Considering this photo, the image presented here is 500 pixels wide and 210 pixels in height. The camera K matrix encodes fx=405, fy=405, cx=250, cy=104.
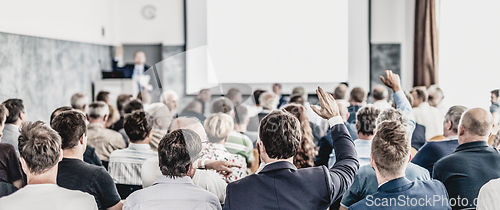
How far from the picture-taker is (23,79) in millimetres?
5645

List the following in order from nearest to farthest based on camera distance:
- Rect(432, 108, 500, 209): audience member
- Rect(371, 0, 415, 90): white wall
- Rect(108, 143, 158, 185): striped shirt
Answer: Rect(432, 108, 500, 209): audience member
Rect(108, 143, 158, 185): striped shirt
Rect(371, 0, 415, 90): white wall

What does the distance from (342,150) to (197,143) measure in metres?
0.57

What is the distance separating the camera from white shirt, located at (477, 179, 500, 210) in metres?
1.47

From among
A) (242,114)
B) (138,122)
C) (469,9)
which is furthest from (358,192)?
(469,9)

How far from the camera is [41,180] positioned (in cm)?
147

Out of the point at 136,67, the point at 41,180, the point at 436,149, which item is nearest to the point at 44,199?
the point at 41,180

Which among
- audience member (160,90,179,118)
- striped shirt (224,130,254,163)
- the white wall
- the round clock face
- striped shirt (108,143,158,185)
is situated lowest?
striped shirt (108,143,158,185)

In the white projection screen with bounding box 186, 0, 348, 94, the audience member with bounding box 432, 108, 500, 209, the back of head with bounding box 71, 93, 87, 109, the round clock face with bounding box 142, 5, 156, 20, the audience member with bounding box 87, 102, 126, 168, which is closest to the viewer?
the audience member with bounding box 432, 108, 500, 209

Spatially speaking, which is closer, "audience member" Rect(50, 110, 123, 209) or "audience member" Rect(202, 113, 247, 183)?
"audience member" Rect(50, 110, 123, 209)

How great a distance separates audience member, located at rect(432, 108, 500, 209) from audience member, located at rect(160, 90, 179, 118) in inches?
51.7

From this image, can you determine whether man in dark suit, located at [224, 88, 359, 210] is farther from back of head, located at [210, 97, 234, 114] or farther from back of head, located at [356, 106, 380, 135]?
back of head, located at [356, 106, 380, 135]

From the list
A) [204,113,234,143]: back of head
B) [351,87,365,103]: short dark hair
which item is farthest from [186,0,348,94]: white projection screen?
[204,113,234,143]: back of head

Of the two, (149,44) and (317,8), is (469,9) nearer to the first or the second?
(317,8)

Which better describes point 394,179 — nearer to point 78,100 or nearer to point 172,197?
point 172,197
